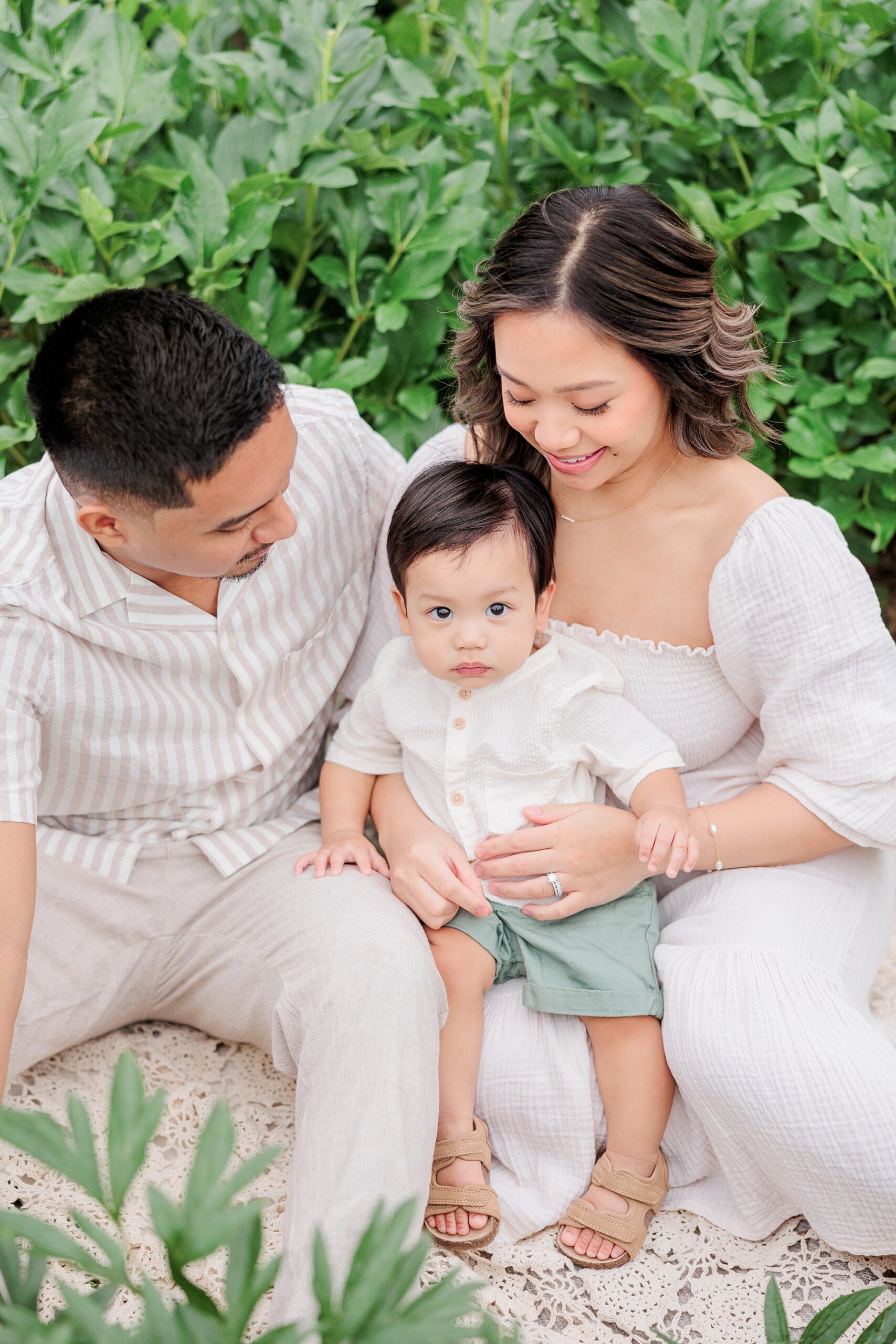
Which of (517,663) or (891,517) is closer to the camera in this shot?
(517,663)

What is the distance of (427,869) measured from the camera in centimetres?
194

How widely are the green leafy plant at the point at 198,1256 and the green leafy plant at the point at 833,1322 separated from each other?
0.35 metres

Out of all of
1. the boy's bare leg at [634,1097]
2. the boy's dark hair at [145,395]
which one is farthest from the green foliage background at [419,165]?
the boy's bare leg at [634,1097]

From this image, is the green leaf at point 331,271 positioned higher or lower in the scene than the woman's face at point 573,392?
lower

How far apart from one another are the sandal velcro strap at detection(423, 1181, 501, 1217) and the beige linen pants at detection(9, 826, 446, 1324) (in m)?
0.20

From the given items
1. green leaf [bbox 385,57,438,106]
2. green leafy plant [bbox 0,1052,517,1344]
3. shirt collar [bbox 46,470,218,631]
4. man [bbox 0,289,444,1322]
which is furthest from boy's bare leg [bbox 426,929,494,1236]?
green leaf [bbox 385,57,438,106]

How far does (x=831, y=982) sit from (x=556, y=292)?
1.07 m

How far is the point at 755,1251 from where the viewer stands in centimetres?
185

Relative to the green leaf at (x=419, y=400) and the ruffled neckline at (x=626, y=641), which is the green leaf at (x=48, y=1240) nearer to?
the ruffled neckline at (x=626, y=641)

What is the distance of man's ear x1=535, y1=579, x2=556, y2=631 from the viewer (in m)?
1.99

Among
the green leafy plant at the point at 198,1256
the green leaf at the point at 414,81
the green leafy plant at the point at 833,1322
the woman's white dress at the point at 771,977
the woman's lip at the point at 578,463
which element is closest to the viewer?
the green leafy plant at the point at 198,1256

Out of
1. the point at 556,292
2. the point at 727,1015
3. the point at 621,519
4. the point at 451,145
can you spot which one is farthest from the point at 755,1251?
the point at 451,145

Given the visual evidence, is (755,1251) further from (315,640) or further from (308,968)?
(315,640)

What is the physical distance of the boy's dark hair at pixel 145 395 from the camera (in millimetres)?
1657
